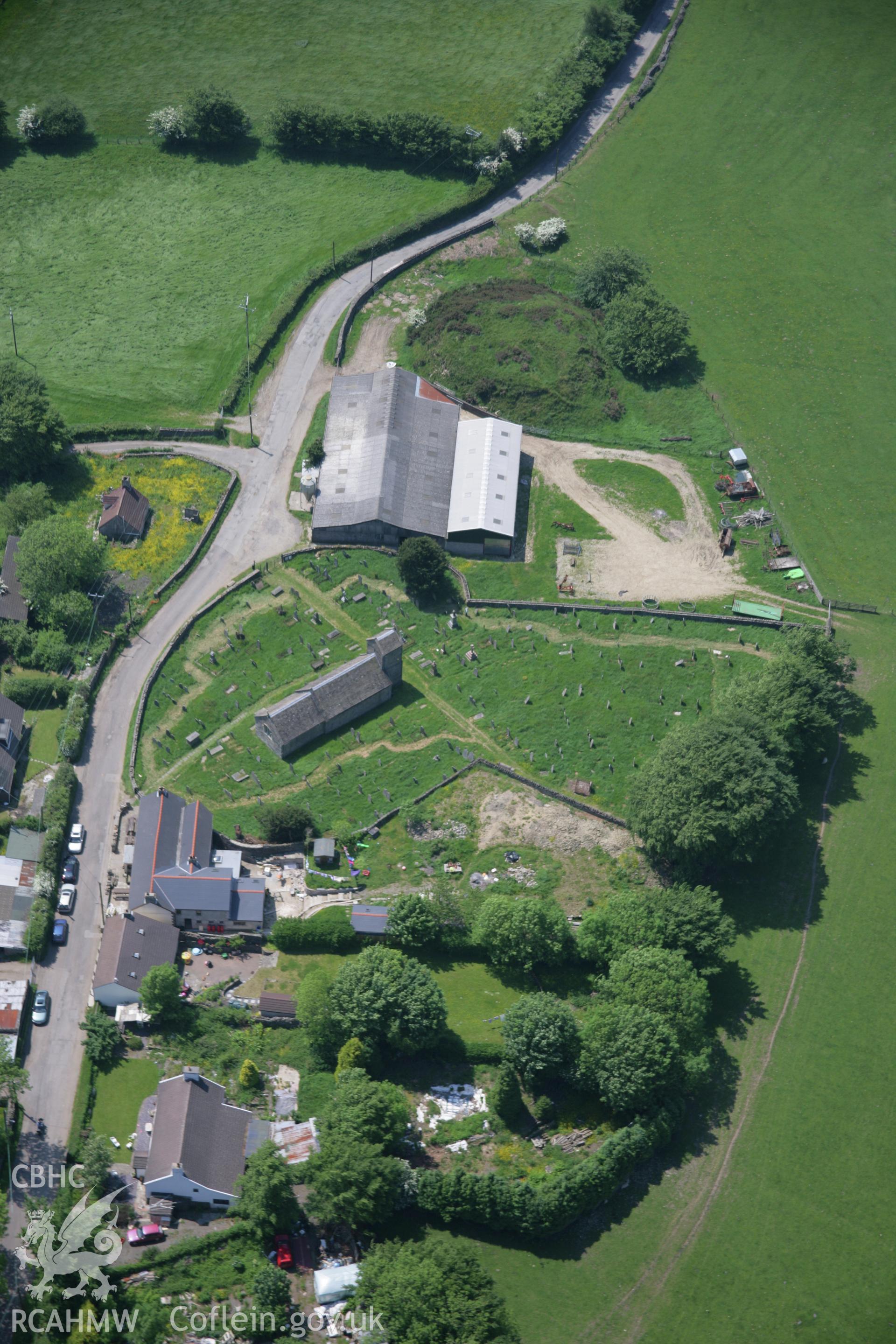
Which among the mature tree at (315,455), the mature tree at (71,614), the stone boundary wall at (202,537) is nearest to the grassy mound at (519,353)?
the mature tree at (315,455)

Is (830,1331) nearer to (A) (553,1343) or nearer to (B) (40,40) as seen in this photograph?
(A) (553,1343)

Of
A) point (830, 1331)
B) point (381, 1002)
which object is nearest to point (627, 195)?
point (381, 1002)

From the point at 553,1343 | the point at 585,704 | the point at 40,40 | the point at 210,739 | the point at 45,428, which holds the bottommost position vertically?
the point at 553,1343

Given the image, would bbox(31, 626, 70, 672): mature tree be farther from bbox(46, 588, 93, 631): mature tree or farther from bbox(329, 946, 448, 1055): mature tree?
bbox(329, 946, 448, 1055): mature tree

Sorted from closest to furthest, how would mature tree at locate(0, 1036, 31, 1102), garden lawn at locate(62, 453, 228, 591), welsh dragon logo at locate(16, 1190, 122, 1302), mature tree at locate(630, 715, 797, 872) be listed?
welsh dragon logo at locate(16, 1190, 122, 1302)
mature tree at locate(0, 1036, 31, 1102)
mature tree at locate(630, 715, 797, 872)
garden lawn at locate(62, 453, 228, 591)

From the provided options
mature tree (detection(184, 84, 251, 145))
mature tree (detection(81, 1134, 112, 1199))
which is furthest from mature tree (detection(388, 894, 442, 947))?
mature tree (detection(184, 84, 251, 145))

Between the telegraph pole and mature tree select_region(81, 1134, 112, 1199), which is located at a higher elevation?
the telegraph pole
